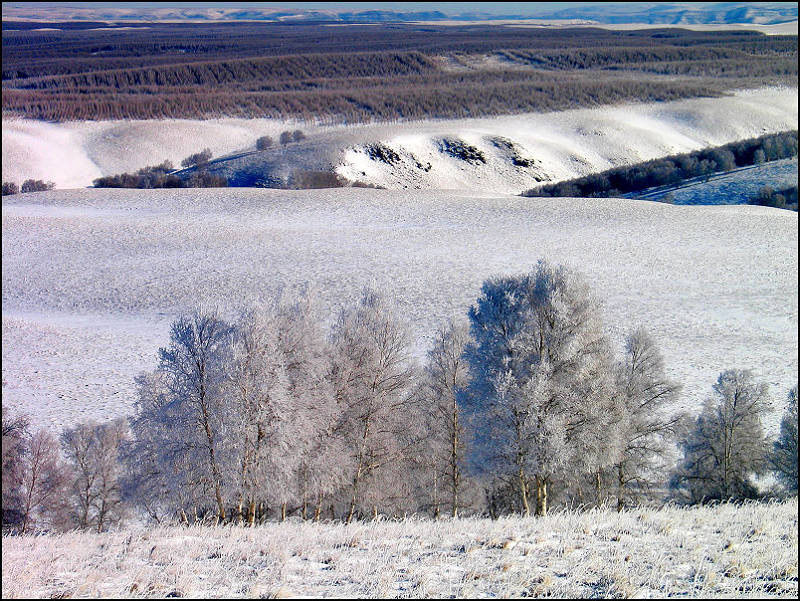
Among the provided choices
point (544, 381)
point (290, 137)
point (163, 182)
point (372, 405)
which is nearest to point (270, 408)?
point (372, 405)

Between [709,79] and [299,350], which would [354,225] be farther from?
[709,79]

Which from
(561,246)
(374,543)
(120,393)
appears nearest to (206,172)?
(561,246)

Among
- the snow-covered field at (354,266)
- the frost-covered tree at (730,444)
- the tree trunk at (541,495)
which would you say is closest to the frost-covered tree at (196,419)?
the tree trunk at (541,495)

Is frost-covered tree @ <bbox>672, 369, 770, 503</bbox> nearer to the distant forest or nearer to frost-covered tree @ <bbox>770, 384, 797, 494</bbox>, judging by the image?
frost-covered tree @ <bbox>770, 384, 797, 494</bbox>

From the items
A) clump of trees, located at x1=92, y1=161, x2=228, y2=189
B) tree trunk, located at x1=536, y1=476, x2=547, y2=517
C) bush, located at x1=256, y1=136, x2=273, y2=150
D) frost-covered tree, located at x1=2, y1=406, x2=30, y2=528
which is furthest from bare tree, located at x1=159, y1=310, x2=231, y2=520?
bush, located at x1=256, y1=136, x2=273, y2=150

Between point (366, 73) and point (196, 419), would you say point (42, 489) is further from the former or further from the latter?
point (366, 73)

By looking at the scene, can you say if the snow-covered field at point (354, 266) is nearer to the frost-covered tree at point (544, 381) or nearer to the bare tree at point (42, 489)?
the bare tree at point (42, 489)
